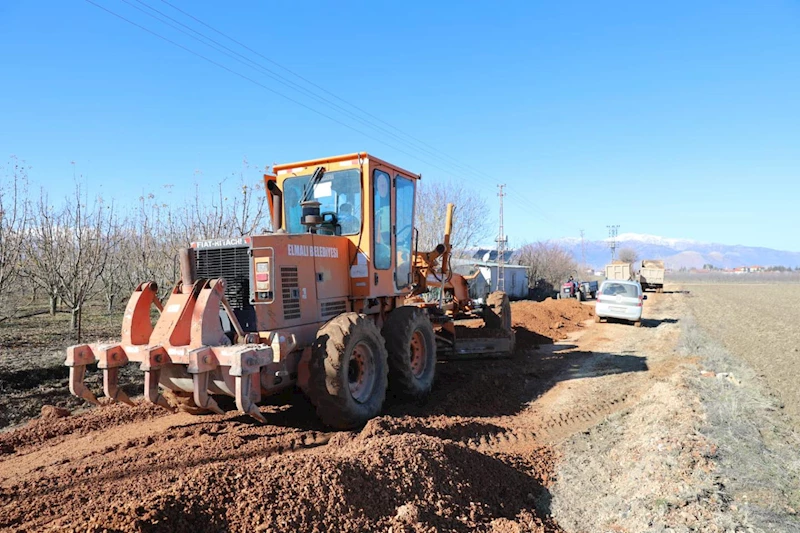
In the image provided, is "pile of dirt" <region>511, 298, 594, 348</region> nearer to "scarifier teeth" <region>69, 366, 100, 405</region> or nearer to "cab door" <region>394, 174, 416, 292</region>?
"cab door" <region>394, 174, 416, 292</region>

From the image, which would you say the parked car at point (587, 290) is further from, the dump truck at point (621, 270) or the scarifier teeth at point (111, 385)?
the scarifier teeth at point (111, 385)

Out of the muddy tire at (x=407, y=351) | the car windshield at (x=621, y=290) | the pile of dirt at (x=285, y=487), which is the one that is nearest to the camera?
the pile of dirt at (x=285, y=487)

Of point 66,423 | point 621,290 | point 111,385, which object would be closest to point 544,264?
point 621,290

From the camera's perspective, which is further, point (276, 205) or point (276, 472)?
point (276, 205)

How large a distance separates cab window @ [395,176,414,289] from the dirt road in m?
1.79

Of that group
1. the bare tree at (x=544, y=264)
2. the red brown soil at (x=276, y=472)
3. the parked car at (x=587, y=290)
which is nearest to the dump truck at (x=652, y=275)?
the bare tree at (x=544, y=264)

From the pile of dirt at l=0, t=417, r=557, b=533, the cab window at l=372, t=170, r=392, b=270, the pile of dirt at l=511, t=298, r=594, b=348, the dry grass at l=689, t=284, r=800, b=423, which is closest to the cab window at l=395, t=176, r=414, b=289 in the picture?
the cab window at l=372, t=170, r=392, b=270

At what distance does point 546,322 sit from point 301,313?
14.0 meters

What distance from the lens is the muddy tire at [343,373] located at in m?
5.29

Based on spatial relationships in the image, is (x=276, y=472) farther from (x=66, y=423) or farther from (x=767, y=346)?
(x=767, y=346)

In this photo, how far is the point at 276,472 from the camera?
372 cm

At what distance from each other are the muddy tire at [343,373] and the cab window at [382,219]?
4.30 ft

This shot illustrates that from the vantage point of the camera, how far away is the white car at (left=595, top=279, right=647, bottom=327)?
18297 mm

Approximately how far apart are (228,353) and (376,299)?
295cm
